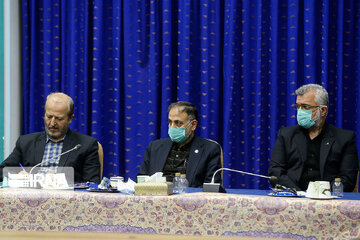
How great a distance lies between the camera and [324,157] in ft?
11.6

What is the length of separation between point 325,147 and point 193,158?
0.96m

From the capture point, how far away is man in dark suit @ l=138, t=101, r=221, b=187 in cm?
362

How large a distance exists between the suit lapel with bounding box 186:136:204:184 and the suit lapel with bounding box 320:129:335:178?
873 millimetres

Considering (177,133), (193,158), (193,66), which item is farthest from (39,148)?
(193,66)

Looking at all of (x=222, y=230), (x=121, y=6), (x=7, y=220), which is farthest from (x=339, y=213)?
(x=121, y=6)

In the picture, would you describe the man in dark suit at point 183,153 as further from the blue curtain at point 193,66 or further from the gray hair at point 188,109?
the blue curtain at point 193,66

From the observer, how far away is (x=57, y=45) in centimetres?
490

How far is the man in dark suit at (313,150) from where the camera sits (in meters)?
3.53

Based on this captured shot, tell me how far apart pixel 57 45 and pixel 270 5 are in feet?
6.93

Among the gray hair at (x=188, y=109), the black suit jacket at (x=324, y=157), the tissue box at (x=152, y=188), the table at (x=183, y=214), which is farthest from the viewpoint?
the gray hair at (x=188, y=109)

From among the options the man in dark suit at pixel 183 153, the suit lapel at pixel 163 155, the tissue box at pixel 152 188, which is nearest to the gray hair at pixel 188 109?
the man in dark suit at pixel 183 153

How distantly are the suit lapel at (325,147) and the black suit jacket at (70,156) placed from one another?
163 centimetres

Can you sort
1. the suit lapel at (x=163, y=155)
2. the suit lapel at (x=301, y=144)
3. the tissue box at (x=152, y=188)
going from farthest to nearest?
the suit lapel at (x=163, y=155) < the suit lapel at (x=301, y=144) < the tissue box at (x=152, y=188)

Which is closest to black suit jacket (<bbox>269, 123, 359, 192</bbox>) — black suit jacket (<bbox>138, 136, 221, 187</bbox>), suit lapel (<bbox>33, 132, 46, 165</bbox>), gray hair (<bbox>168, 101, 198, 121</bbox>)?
black suit jacket (<bbox>138, 136, 221, 187</bbox>)
